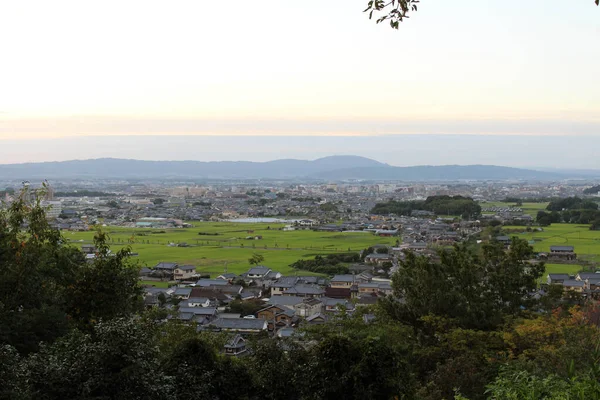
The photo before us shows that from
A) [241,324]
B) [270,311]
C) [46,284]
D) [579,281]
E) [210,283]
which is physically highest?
[46,284]

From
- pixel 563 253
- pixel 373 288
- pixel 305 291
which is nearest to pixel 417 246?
pixel 563 253

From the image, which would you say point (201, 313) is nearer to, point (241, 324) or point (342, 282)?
point (241, 324)

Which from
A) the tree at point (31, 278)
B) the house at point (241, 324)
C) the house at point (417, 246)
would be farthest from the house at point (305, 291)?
the tree at point (31, 278)

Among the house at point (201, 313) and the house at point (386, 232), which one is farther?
the house at point (386, 232)

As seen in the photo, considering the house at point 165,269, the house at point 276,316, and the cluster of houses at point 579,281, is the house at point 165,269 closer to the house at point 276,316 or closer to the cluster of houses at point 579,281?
the house at point 276,316

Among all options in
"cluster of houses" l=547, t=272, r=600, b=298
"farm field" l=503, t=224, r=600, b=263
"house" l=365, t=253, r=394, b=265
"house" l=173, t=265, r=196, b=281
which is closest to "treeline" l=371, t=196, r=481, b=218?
"farm field" l=503, t=224, r=600, b=263

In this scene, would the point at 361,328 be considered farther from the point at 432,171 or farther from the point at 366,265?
the point at 432,171

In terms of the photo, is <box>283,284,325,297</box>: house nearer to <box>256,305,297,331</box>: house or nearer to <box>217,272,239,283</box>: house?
<box>256,305,297,331</box>: house
